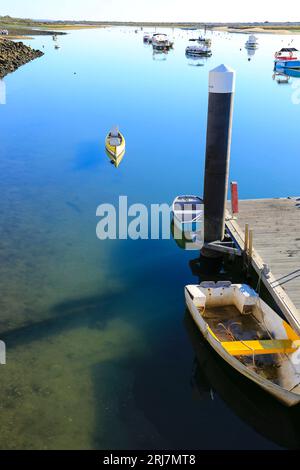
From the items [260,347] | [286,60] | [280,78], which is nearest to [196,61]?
[286,60]

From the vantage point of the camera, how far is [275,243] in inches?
778

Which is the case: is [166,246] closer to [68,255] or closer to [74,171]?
[68,255]

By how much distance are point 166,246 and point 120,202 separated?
275 inches

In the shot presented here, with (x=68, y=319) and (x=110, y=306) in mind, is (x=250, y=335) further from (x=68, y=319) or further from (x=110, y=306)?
(x=68, y=319)

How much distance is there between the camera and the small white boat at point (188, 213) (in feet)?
75.1

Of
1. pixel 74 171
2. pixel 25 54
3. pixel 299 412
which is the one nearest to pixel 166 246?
pixel 299 412

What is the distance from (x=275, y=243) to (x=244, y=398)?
7.74 meters

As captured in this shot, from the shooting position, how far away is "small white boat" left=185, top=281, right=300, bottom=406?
43.8ft

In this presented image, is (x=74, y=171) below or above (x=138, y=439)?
above

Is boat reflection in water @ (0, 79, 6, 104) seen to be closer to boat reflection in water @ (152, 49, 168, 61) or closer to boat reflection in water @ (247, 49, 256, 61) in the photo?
boat reflection in water @ (152, 49, 168, 61)

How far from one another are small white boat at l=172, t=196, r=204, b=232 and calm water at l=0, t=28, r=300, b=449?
1.60 meters

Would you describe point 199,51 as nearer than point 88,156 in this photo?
No
